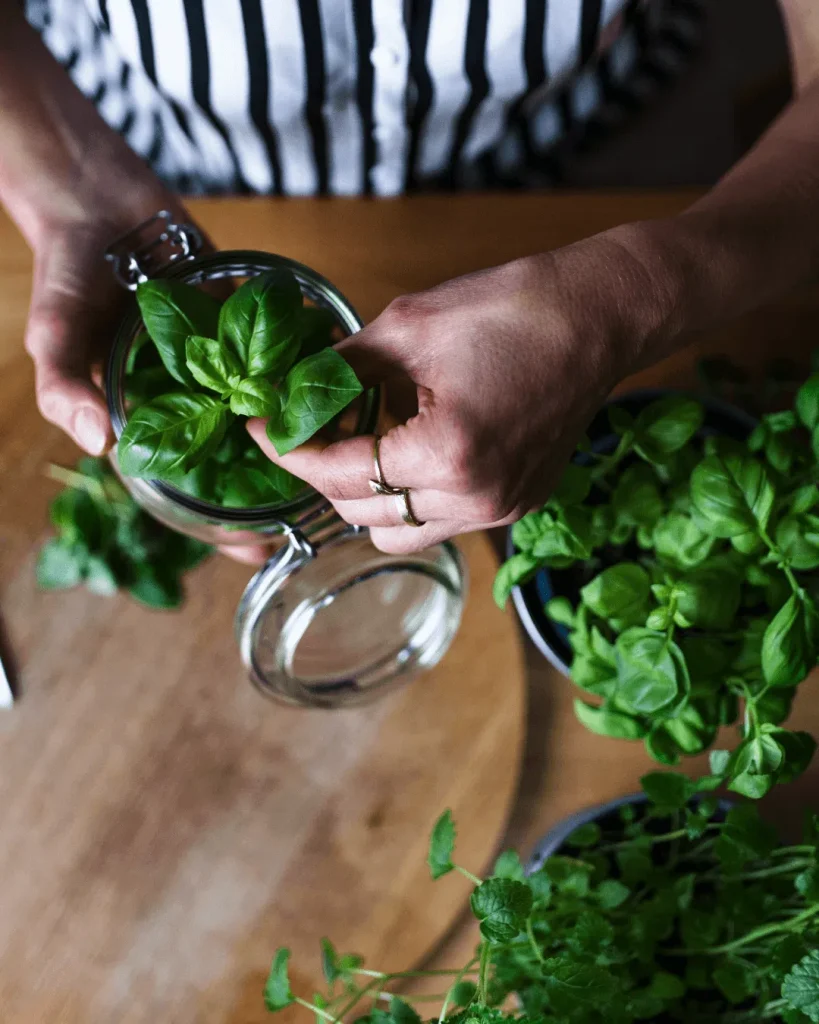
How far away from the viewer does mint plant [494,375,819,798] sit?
22.1 inches

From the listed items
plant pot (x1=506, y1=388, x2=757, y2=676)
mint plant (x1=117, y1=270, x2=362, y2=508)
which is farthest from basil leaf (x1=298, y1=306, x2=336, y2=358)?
plant pot (x1=506, y1=388, x2=757, y2=676)

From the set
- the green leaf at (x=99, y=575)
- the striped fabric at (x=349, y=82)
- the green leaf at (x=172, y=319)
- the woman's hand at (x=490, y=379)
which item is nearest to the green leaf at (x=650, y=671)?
the woman's hand at (x=490, y=379)

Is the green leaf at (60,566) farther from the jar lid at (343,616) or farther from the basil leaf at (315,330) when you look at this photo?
the basil leaf at (315,330)

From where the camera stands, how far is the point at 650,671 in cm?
57

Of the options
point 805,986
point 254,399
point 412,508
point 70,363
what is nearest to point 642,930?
point 805,986

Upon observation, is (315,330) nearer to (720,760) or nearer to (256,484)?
(256,484)

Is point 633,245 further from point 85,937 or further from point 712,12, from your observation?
point 712,12

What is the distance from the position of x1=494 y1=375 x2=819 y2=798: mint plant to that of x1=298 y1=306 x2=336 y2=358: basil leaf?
0.56 feet

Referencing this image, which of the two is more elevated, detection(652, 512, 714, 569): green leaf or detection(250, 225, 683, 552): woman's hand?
detection(250, 225, 683, 552): woman's hand

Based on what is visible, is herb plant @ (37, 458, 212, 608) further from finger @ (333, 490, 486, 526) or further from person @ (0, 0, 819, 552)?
finger @ (333, 490, 486, 526)

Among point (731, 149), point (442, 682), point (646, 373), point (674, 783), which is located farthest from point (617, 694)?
point (731, 149)

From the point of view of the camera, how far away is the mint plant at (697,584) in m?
0.56

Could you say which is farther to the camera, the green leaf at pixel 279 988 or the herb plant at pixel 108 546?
the herb plant at pixel 108 546

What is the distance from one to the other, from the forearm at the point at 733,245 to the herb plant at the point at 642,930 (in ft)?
1.00
